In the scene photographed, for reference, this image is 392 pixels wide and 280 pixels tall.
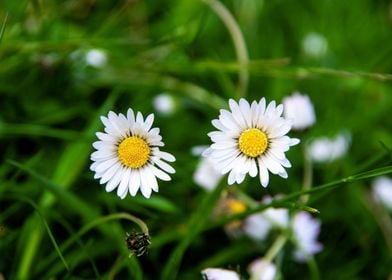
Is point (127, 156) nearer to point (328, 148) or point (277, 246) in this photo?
point (277, 246)

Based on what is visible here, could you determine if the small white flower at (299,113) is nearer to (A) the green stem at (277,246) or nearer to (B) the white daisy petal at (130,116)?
(A) the green stem at (277,246)

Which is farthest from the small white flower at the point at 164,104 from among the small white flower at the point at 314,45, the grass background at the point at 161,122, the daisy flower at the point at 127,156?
the daisy flower at the point at 127,156

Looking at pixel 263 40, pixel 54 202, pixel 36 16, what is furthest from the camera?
pixel 263 40

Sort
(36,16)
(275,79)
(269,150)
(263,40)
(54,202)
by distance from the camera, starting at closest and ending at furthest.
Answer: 1. (269,150)
2. (54,202)
3. (36,16)
4. (275,79)
5. (263,40)

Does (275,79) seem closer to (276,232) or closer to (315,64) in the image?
(315,64)

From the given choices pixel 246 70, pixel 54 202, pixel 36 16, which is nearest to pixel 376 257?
pixel 246 70

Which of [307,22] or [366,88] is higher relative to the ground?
[307,22]

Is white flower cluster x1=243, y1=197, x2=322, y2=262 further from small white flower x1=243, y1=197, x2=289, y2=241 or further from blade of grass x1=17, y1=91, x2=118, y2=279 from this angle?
blade of grass x1=17, y1=91, x2=118, y2=279

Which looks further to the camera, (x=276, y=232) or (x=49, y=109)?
(x=49, y=109)
